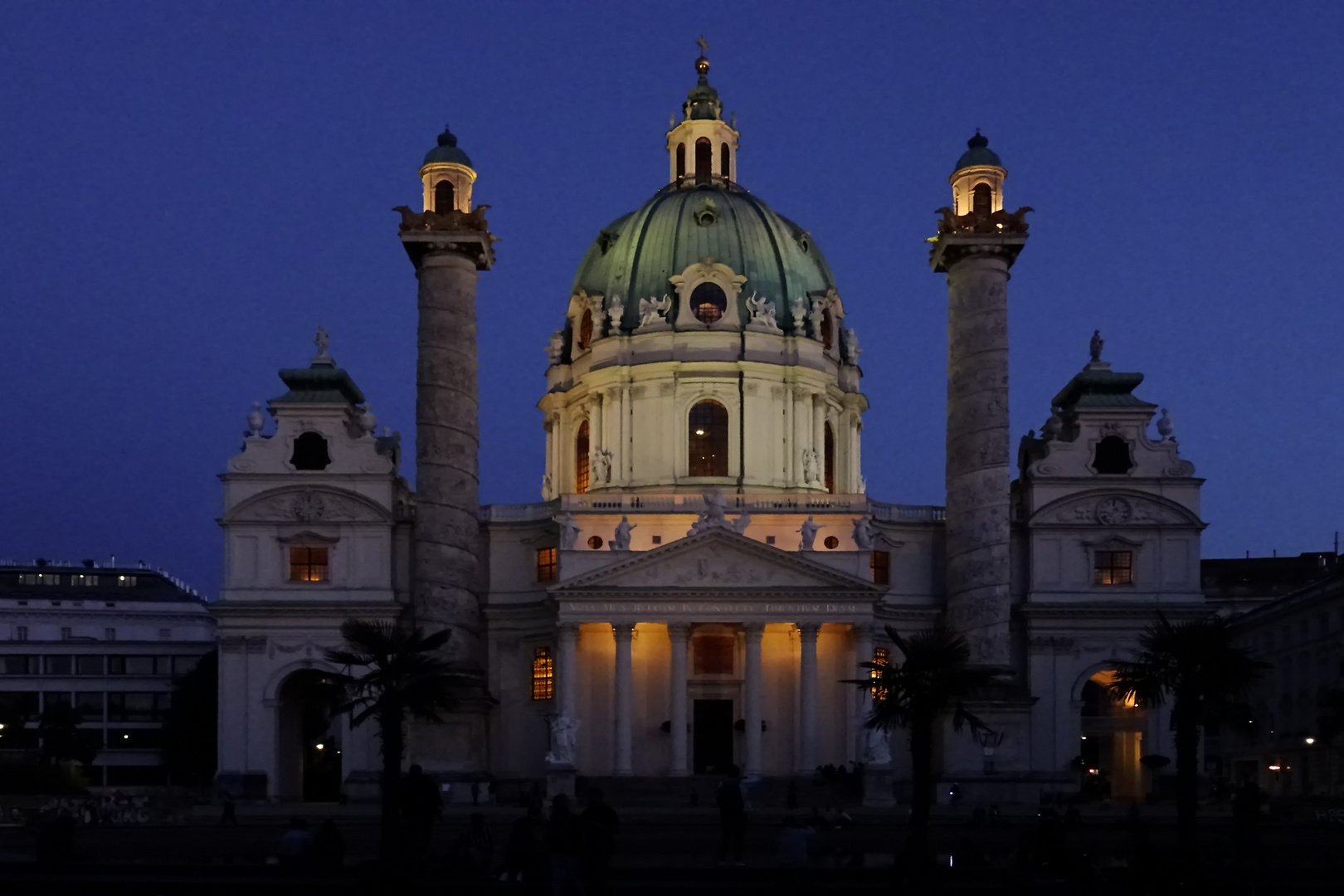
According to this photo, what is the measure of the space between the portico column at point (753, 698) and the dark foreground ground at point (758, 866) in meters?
21.0

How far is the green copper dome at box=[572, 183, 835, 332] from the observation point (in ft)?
282

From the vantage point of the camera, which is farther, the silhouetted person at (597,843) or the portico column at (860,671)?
the portico column at (860,671)

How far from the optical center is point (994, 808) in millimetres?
57344

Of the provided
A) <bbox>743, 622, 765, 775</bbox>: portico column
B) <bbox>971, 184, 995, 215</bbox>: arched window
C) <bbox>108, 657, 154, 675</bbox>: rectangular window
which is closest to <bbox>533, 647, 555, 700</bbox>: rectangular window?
<bbox>743, 622, 765, 775</bbox>: portico column

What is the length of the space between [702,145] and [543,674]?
28.8 metres

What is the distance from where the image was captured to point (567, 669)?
72.6 meters

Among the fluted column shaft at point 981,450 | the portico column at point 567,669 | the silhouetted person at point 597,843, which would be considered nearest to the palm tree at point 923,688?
the silhouetted person at point 597,843

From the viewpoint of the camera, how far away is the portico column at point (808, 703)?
71812 millimetres

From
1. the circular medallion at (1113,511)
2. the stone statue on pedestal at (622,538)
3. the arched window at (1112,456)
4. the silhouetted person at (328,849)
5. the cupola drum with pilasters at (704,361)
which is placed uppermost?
the cupola drum with pilasters at (704,361)

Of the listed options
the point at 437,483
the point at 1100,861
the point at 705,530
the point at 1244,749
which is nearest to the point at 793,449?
the point at 705,530

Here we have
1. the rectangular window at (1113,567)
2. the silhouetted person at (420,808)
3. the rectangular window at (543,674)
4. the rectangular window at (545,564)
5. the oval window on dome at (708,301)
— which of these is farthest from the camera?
the oval window on dome at (708,301)

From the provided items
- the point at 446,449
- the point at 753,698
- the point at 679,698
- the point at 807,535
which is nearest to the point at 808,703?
the point at 753,698

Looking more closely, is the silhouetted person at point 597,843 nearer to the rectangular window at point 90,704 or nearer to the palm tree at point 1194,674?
the palm tree at point 1194,674

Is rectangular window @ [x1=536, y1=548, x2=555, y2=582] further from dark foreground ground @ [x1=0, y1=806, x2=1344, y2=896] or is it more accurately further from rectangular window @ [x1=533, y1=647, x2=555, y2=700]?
dark foreground ground @ [x1=0, y1=806, x2=1344, y2=896]
